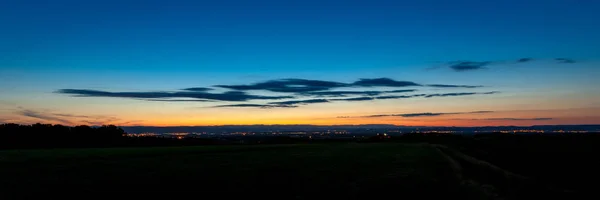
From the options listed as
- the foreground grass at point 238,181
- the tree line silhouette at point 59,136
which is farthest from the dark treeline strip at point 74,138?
the foreground grass at point 238,181

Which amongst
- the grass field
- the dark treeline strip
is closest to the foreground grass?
the grass field

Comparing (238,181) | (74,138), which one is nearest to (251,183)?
(238,181)

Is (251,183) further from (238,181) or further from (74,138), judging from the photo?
(74,138)

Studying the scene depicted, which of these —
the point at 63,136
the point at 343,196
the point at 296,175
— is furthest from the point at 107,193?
the point at 63,136

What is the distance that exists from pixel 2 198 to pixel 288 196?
11.2 metres

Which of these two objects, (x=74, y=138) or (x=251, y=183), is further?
(x=74, y=138)

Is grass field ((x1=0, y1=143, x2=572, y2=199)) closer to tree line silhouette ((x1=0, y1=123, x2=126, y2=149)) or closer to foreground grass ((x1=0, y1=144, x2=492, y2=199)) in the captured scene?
foreground grass ((x1=0, y1=144, x2=492, y2=199))

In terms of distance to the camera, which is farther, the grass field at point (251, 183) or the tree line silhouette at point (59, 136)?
the tree line silhouette at point (59, 136)

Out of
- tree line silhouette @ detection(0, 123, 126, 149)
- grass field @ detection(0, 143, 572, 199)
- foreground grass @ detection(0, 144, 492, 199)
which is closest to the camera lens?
grass field @ detection(0, 143, 572, 199)

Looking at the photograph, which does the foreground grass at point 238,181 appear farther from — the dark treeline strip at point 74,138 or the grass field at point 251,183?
the dark treeline strip at point 74,138

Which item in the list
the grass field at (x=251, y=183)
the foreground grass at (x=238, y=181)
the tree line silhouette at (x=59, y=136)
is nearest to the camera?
the grass field at (x=251, y=183)

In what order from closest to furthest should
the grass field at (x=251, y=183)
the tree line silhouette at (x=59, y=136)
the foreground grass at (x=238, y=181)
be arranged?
the grass field at (x=251, y=183) → the foreground grass at (x=238, y=181) → the tree line silhouette at (x=59, y=136)

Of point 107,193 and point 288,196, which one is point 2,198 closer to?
point 107,193

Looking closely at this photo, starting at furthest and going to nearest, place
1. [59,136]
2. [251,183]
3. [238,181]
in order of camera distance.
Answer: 1. [59,136]
2. [238,181]
3. [251,183]
